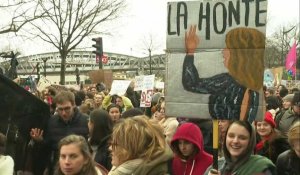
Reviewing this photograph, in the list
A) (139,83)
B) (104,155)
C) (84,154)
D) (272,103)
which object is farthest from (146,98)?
(84,154)

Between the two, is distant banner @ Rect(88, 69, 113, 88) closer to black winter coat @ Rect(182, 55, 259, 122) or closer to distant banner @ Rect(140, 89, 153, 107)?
distant banner @ Rect(140, 89, 153, 107)

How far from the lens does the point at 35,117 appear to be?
5.62 m

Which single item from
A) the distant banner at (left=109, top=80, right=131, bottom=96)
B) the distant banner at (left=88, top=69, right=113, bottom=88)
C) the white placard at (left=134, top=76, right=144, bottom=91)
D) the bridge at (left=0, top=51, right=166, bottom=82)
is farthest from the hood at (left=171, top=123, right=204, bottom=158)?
the bridge at (left=0, top=51, right=166, bottom=82)

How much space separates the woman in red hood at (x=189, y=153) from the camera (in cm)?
429

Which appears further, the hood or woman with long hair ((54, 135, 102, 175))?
the hood

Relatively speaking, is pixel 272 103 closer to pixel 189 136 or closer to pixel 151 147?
pixel 189 136

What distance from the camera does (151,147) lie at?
316cm

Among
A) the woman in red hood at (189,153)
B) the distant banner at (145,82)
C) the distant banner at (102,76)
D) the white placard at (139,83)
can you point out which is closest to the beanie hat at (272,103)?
the distant banner at (145,82)

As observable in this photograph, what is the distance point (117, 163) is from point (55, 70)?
79.2 meters

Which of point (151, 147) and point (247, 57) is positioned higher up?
point (247, 57)

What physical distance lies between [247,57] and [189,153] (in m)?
1.06

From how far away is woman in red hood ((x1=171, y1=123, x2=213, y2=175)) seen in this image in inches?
169

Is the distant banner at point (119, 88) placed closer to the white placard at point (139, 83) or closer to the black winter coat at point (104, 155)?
the white placard at point (139, 83)

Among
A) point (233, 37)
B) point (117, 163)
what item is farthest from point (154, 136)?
point (233, 37)
